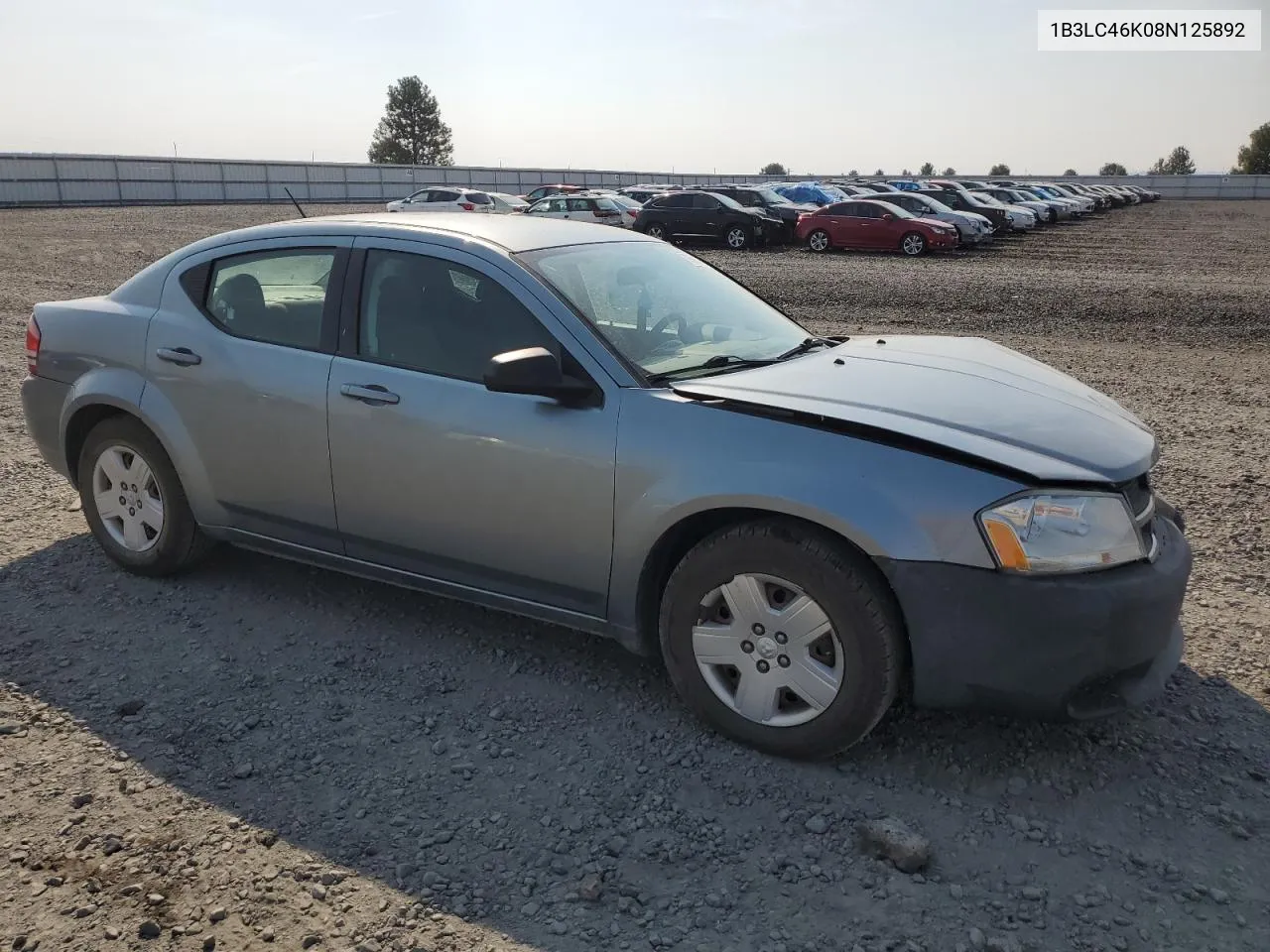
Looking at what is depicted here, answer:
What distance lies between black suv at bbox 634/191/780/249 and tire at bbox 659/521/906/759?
2356 centimetres

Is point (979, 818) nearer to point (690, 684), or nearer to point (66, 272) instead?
point (690, 684)

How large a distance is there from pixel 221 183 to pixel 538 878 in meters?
53.3

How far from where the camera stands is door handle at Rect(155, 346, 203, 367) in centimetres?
442

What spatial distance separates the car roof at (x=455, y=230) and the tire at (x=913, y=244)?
22.0 m

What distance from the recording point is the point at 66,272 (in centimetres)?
1798

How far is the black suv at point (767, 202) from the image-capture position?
29.1 metres

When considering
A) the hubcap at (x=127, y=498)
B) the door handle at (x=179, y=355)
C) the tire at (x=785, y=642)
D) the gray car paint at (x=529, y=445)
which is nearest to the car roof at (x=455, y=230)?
the gray car paint at (x=529, y=445)

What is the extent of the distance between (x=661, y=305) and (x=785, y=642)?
152 cm

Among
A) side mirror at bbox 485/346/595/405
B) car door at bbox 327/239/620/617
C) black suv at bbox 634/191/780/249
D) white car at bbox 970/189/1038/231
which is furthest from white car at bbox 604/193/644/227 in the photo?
side mirror at bbox 485/346/595/405

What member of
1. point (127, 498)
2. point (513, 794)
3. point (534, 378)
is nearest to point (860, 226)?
point (127, 498)

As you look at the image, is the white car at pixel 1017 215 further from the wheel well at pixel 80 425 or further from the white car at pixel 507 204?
the wheel well at pixel 80 425

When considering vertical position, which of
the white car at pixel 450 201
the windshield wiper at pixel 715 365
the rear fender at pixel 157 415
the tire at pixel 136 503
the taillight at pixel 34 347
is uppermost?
the white car at pixel 450 201

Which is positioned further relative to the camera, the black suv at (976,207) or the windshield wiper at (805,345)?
the black suv at (976,207)

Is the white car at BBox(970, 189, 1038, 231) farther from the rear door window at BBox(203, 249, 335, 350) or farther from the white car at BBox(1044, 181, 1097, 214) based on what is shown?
the rear door window at BBox(203, 249, 335, 350)
